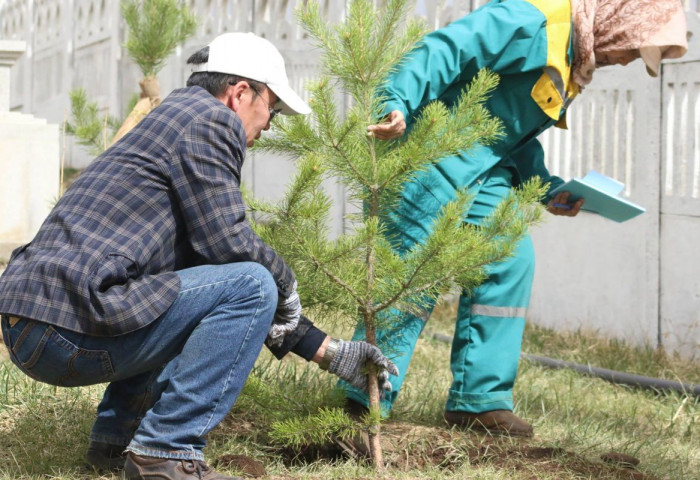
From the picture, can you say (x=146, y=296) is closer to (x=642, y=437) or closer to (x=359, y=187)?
(x=359, y=187)

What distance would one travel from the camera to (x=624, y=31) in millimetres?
3459

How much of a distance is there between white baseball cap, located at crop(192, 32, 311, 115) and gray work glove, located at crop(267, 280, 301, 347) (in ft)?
1.71

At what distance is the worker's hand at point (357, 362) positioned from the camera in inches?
119

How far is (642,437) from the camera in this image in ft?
13.0

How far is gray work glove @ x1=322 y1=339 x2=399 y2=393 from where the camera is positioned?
3.03 m

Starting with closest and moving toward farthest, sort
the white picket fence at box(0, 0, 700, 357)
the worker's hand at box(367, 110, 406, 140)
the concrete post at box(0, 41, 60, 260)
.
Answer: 1. the worker's hand at box(367, 110, 406, 140)
2. the white picket fence at box(0, 0, 700, 357)
3. the concrete post at box(0, 41, 60, 260)

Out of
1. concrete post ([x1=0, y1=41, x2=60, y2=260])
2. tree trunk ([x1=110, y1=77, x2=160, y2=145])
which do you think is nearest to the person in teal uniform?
tree trunk ([x1=110, y1=77, x2=160, y2=145])

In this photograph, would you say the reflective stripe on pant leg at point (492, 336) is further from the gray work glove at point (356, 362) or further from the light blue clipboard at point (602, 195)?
the gray work glove at point (356, 362)

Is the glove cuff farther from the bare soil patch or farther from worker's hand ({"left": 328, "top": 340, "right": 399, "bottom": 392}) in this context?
the bare soil patch

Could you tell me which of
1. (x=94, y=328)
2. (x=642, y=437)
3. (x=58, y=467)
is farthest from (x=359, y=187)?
(x=642, y=437)

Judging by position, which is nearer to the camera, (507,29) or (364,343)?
(364,343)

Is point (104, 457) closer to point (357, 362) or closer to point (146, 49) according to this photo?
point (357, 362)

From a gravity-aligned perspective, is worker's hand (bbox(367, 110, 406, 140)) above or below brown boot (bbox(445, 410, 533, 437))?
above

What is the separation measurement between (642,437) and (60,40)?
369 inches
